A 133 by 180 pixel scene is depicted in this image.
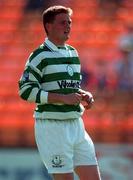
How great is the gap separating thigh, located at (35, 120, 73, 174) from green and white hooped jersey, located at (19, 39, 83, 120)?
0.05m

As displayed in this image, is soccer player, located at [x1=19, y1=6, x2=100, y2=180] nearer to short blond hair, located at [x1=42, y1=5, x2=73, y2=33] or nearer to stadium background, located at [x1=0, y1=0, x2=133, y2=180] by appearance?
short blond hair, located at [x1=42, y1=5, x2=73, y2=33]

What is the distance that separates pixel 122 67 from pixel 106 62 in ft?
0.99

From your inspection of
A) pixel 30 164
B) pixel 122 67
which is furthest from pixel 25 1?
pixel 30 164

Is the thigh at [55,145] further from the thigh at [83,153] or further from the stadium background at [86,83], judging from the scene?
the stadium background at [86,83]

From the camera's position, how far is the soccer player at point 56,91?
4.07 meters

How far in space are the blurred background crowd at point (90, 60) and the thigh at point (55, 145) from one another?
3316mm

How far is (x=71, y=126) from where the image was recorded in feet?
13.6

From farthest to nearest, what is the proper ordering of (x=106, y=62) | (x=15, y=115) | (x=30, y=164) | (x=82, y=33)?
1. (x=82, y=33)
2. (x=106, y=62)
3. (x=15, y=115)
4. (x=30, y=164)

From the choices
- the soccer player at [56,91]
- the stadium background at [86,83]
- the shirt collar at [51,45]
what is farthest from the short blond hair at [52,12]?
the stadium background at [86,83]

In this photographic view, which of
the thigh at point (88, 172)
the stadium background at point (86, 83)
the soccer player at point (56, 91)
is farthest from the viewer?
the stadium background at point (86, 83)

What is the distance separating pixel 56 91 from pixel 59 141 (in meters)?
0.28

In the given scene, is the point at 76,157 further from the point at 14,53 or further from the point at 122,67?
the point at 14,53

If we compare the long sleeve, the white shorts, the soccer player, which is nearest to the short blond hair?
the soccer player

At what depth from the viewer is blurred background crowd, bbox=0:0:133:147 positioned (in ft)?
26.0
